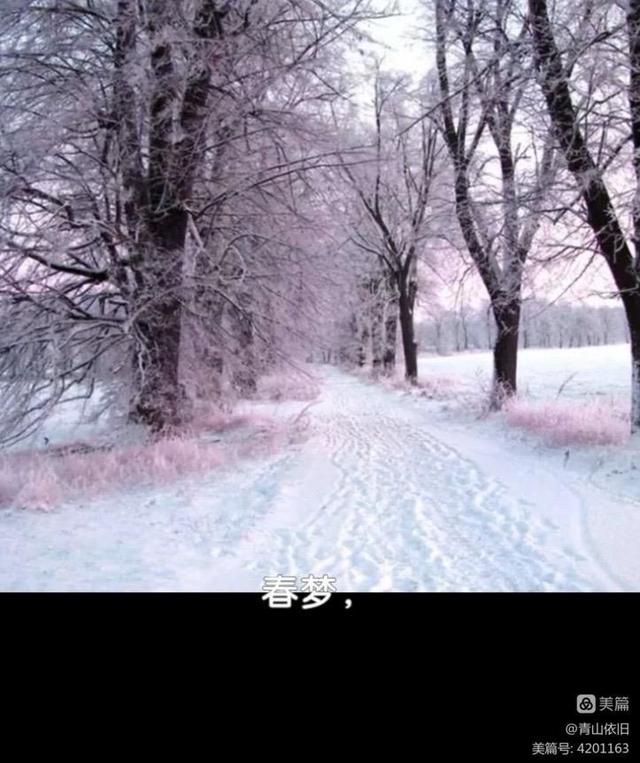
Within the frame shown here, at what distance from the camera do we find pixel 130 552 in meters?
4.03

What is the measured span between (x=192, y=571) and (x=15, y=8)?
27.6 ft

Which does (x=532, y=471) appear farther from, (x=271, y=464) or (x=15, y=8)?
(x=15, y=8)

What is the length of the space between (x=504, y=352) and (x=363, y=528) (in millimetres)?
9176

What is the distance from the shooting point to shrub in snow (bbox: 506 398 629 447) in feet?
24.5

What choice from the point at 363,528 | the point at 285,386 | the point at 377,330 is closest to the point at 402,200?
the point at 285,386

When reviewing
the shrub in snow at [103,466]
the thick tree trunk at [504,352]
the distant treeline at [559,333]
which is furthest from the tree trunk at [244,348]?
the distant treeline at [559,333]

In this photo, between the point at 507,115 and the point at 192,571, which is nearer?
the point at 192,571

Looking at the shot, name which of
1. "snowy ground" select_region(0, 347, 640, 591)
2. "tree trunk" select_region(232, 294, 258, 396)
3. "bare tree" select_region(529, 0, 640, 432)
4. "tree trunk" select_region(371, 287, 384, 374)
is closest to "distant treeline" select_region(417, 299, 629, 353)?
"tree trunk" select_region(371, 287, 384, 374)

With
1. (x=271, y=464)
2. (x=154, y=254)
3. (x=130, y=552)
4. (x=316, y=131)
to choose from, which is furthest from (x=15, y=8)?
(x=130, y=552)

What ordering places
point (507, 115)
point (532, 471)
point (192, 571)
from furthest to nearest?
1. point (507, 115)
2. point (532, 471)
3. point (192, 571)

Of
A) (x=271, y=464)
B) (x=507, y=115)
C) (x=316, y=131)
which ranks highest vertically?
(x=507, y=115)

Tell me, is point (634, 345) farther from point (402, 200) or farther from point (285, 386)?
point (402, 200)

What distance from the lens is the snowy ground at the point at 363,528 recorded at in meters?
3.48

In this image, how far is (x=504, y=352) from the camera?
1254 centimetres
